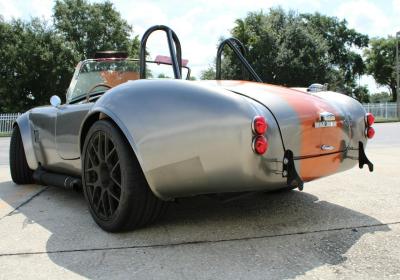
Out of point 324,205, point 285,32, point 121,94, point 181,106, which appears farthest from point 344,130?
point 285,32

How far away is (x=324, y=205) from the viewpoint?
149 inches

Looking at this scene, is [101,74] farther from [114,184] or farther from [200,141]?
[200,141]

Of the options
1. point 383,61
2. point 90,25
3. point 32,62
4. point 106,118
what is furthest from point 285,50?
point 106,118

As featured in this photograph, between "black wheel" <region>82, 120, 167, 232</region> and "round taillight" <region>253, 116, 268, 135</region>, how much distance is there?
82 cm

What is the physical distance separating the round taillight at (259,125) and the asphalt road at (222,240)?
68cm

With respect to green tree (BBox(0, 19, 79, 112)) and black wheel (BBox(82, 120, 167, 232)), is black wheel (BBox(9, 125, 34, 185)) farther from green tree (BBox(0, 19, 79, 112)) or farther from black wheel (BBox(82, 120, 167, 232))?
green tree (BBox(0, 19, 79, 112))

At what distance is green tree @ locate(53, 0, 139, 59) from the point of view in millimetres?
36594

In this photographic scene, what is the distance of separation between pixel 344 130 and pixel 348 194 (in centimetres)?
130

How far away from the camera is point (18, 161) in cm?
512

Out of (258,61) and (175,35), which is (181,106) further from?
(258,61)

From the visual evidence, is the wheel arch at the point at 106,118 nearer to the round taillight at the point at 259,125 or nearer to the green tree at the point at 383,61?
the round taillight at the point at 259,125

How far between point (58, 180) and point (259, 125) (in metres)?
2.23

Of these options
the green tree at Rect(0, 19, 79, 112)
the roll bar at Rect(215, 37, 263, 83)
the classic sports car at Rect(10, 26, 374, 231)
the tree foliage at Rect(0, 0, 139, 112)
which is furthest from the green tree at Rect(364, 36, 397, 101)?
the classic sports car at Rect(10, 26, 374, 231)

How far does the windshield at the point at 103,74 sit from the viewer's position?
4543 mm
